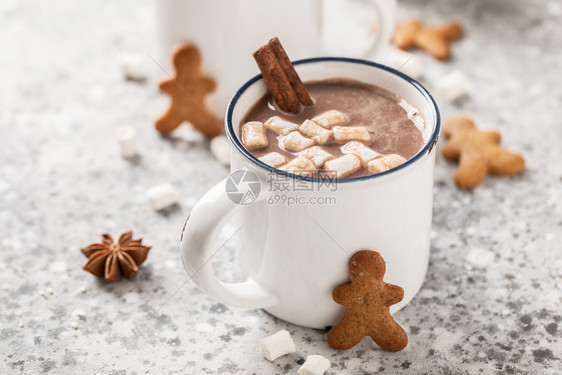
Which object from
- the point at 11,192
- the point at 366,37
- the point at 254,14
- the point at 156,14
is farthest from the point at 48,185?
the point at 366,37

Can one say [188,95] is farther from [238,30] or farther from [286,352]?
[286,352]

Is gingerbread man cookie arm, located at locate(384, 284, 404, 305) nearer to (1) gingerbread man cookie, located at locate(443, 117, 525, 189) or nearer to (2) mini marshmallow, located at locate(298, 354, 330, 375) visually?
(2) mini marshmallow, located at locate(298, 354, 330, 375)

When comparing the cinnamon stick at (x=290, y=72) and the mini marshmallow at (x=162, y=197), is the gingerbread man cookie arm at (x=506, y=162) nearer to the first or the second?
the cinnamon stick at (x=290, y=72)

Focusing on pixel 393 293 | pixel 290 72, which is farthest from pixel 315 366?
pixel 290 72

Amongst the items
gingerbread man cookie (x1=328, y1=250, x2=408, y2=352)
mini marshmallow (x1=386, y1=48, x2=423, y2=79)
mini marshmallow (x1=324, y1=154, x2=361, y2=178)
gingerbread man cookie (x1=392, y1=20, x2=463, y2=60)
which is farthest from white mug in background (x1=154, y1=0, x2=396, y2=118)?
gingerbread man cookie (x1=328, y1=250, x2=408, y2=352)

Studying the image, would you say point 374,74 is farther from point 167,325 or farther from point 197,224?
point 167,325

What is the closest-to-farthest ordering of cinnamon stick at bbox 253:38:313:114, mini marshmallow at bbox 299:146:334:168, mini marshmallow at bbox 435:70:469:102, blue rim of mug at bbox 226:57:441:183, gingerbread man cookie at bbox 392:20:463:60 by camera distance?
blue rim of mug at bbox 226:57:441:183
mini marshmallow at bbox 299:146:334:168
cinnamon stick at bbox 253:38:313:114
mini marshmallow at bbox 435:70:469:102
gingerbread man cookie at bbox 392:20:463:60
